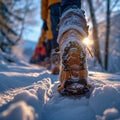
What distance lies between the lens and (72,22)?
7.99 ft

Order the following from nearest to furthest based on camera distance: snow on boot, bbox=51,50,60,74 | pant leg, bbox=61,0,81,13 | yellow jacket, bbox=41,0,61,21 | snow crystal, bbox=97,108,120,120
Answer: snow crystal, bbox=97,108,120,120, pant leg, bbox=61,0,81,13, snow on boot, bbox=51,50,60,74, yellow jacket, bbox=41,0,61,21

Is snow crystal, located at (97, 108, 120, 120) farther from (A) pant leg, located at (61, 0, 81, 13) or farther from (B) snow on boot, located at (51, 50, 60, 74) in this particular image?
(B) snow on boot, located at (51, 50, 60, 74)

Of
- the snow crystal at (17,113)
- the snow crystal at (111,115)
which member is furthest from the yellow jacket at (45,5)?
the snow crystal at (17,113)

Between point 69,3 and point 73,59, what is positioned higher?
point 69,3

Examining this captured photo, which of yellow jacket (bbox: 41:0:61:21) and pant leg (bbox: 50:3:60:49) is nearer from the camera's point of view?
pant leg (bbox: 50:3:60:49)

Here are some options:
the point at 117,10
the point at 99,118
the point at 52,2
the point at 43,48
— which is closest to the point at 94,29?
the point at 117,10

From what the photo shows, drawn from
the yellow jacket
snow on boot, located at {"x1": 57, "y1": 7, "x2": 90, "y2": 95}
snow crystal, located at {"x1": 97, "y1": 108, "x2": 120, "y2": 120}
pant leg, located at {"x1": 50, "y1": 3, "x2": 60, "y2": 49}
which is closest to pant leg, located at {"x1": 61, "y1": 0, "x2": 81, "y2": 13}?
snow on boot, located at {"x1": 57, "y1": 7, "x2": 90, "y2": 95}

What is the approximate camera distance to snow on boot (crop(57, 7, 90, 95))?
213cm

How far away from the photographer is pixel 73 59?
2213 mm

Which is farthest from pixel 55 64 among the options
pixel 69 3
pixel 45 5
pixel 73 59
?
pixel 73 59

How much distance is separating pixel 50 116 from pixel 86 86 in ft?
1.61

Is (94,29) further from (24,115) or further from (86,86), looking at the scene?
(24,115)

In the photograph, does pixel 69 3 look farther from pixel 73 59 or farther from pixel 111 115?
pixel 111 115

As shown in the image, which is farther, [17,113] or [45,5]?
[45,5]
